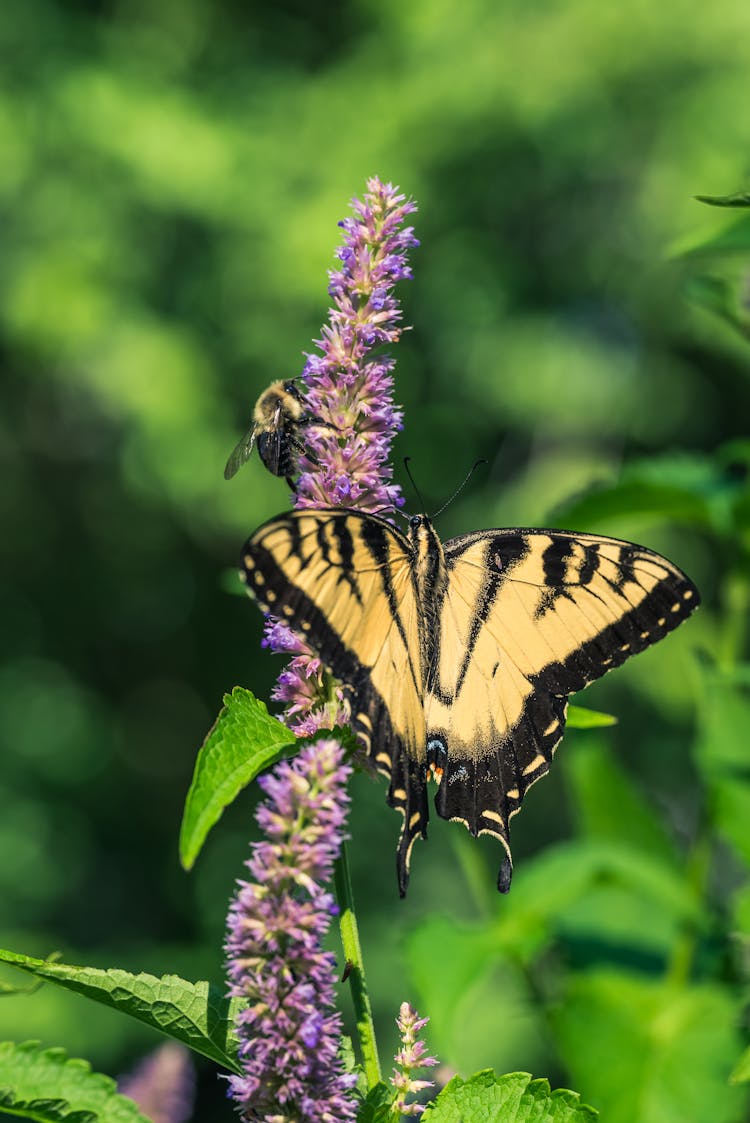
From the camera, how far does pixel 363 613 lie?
206 cm

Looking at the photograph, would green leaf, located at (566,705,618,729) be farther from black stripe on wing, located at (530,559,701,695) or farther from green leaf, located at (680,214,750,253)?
green leaf, located at (680,214,750,253)

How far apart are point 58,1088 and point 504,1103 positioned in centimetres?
53

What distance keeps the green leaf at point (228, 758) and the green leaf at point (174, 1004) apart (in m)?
0.21

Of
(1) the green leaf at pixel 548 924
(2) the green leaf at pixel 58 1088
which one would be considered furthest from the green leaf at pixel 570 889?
(2) the green leaf at pixel 58 1088

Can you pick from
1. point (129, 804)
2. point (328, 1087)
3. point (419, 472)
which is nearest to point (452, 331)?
point (419, 472)

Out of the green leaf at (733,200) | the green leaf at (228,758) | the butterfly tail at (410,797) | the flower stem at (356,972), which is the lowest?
the flower stem at (356,972)

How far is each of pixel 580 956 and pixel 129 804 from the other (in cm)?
760

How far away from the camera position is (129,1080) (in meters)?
2.30

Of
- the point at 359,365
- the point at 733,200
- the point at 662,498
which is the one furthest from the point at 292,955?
the point at 662,498

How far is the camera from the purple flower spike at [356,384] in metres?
1.70

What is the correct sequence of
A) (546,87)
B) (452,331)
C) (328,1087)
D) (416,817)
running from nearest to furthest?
(328,1087), (416,817), (546,87), (452,331)

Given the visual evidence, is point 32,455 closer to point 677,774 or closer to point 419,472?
point 419,472

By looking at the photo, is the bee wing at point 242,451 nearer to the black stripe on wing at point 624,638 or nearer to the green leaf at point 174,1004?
the black stripe on wing at point 624,638

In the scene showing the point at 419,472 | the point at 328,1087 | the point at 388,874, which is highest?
the point at 419,472
